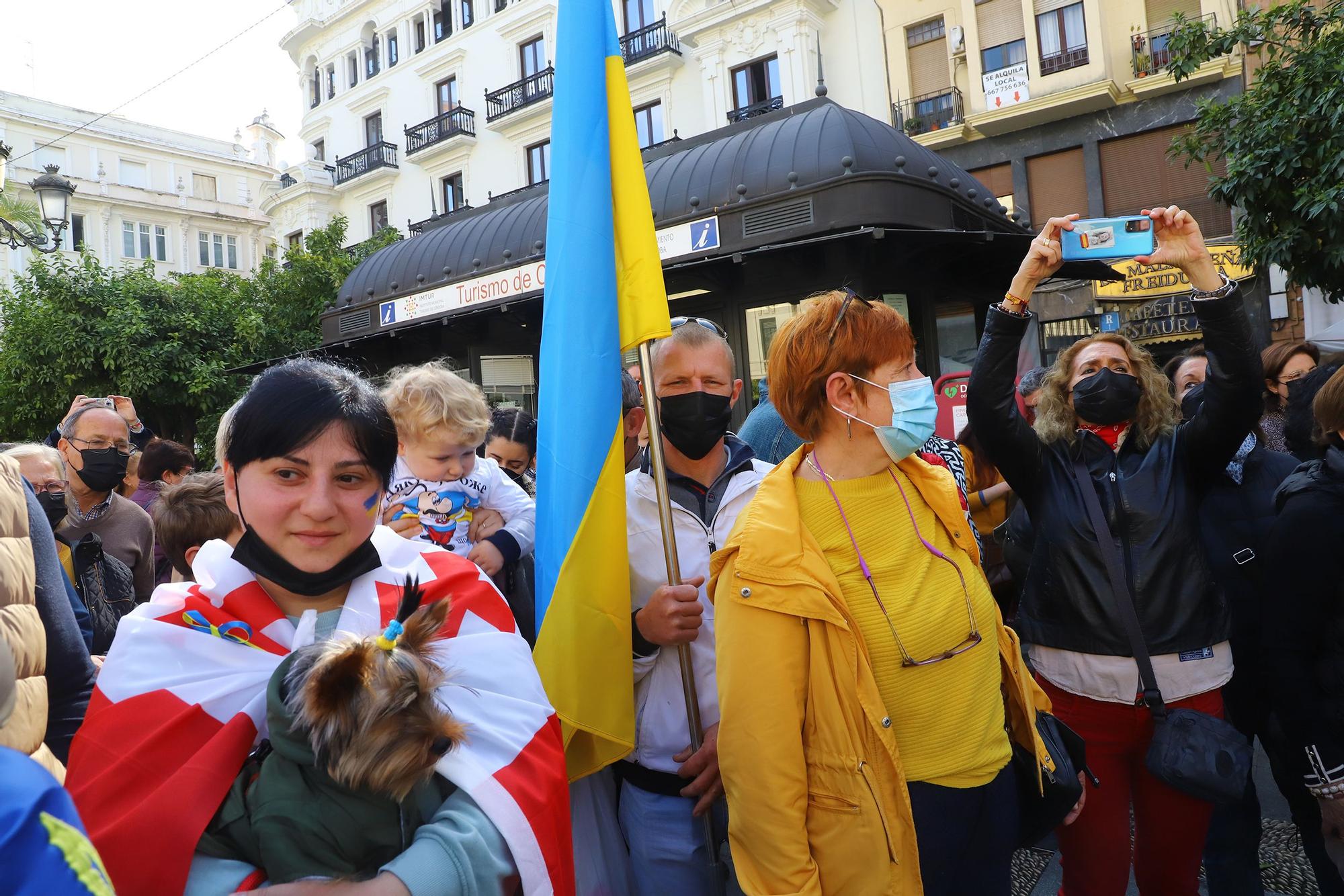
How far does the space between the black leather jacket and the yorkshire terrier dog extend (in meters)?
1.88

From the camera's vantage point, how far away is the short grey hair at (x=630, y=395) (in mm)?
3129

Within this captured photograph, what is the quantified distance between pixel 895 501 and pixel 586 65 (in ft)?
5.21

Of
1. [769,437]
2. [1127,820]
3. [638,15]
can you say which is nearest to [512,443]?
[769,437]

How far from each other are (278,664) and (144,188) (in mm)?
49929

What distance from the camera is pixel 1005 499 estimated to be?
3918 millimetres

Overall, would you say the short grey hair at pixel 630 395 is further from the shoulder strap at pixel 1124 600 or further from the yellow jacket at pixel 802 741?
the shoulder strap at pixel 1124 600

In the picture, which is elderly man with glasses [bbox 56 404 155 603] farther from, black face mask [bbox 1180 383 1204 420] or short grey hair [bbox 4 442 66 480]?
black face mask [bbox 1180 383 1204 420]

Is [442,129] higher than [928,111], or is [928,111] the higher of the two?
[442,129]

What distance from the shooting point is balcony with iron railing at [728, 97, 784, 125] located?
57.3ft

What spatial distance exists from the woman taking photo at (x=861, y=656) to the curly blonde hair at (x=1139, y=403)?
840mm

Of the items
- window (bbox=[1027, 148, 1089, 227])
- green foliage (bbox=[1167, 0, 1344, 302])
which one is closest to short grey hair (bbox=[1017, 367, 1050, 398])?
green foliage (bbox=[1167, 0, 1344, 302])

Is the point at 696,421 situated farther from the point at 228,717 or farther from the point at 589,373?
the point at 228,717

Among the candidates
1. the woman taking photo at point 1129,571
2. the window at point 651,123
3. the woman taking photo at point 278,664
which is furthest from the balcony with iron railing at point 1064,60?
the woman taking photo at point 278,664

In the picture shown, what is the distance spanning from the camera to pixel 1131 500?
2.54m
